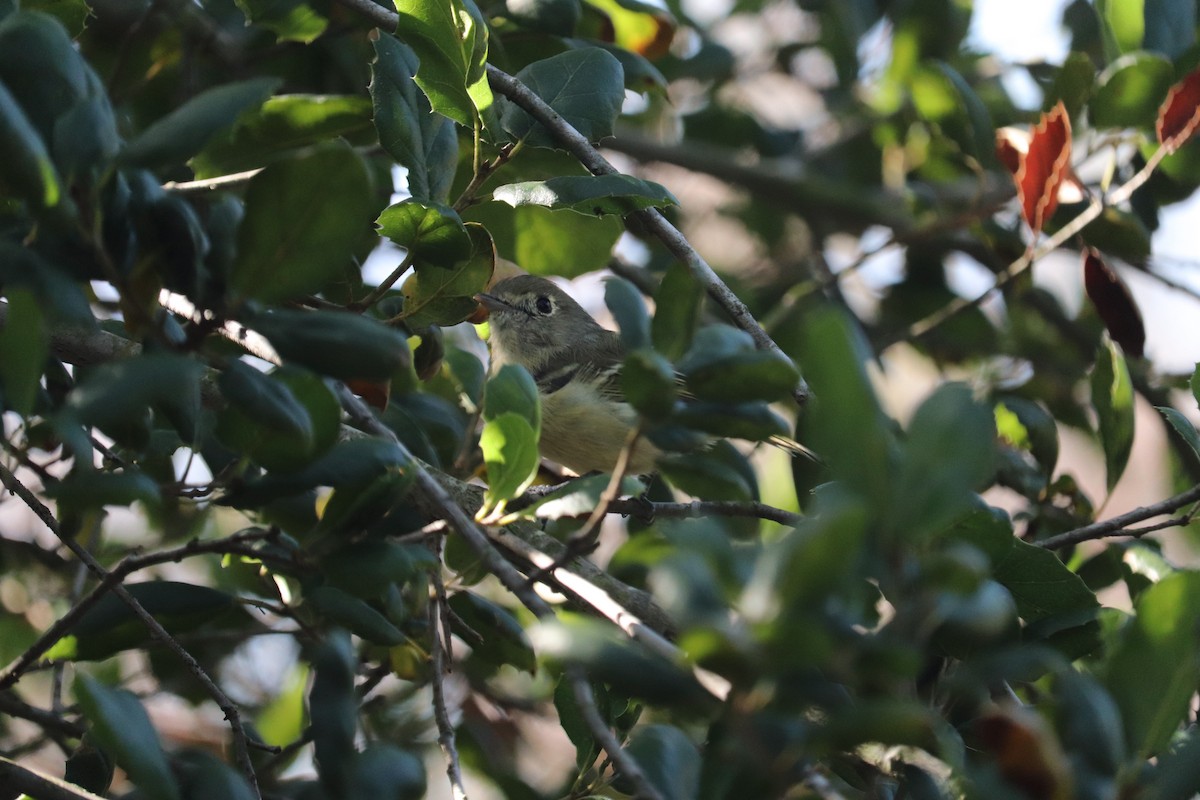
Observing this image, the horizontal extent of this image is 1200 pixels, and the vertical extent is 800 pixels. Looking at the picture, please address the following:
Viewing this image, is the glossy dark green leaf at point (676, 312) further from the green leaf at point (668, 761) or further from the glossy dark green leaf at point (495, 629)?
the glossy dark green leaf at point (495, 629)

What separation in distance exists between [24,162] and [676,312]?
2.03 feet

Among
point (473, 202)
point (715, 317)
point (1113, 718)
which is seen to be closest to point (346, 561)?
point (473, 202)

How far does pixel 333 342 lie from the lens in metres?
1.10

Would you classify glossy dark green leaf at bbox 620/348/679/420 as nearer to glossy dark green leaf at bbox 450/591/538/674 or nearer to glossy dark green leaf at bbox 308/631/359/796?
glossy dark green leaf at bbox 308/631/359/796

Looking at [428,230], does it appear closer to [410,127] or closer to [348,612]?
[410,127]

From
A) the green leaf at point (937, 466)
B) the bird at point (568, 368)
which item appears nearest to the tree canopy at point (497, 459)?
the green leaf at point (937, 466)

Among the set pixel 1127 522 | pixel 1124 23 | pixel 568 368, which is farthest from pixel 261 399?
pixel 568 368

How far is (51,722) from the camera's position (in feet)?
5.97

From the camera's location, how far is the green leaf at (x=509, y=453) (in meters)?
1.40

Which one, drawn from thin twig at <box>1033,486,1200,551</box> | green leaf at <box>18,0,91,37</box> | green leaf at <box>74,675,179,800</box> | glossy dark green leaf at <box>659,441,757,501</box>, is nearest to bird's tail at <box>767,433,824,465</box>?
glossy dark green leaf at <box>659,441,757,501</box>

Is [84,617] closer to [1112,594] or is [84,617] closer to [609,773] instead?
[609,773]

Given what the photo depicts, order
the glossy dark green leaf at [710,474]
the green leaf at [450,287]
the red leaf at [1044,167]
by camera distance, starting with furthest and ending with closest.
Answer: the red leaf at [1044,167], the green leaf at [450,287], the glossy dark green leaf at [710,474]

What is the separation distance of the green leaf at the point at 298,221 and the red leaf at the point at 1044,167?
166 cm

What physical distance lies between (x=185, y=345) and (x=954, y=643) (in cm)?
96
